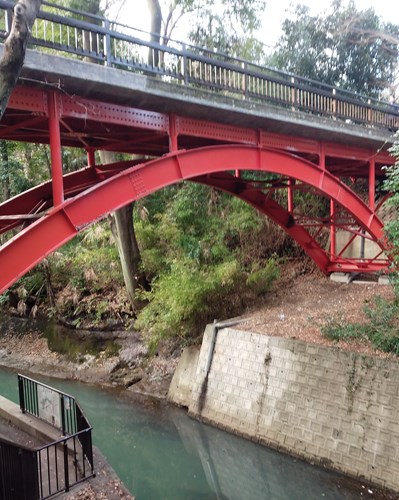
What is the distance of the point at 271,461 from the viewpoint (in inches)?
309

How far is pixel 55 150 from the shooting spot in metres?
5.44

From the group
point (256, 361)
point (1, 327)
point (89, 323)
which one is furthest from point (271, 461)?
point (1, 327)

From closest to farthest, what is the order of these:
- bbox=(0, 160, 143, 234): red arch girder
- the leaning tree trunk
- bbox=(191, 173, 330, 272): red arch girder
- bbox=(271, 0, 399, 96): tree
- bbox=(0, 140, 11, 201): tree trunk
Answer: the leaning tree trunk < bbox=(0, 160, 143, 234): red arch girder < bbox=(191, 173, 330, 272): red arch girder < bbox=(0, 140, 11, 201): tree trunk < bbox=(271, 0, 399, 96): tree

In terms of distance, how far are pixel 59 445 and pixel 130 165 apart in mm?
5279

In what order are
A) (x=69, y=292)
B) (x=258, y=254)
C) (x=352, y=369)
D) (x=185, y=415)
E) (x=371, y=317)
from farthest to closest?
1. (x=69, y=292)
2. (x=258, y=254)
3. (x=185, y=415)
4. (x=371, y=317)
5. (x=352, y=369)

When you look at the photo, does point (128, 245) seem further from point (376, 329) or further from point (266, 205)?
point (376, 329)

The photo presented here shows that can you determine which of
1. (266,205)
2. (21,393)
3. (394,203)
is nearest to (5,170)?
(266,205)

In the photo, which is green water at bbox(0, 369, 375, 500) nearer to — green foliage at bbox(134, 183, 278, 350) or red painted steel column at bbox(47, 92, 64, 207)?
green foliage at bbox(134, 183, 278, 350)

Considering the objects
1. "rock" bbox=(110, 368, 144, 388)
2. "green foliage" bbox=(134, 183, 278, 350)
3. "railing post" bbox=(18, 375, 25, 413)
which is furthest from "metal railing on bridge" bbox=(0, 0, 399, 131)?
"rock" bbox=(110, 368, 144, 388)

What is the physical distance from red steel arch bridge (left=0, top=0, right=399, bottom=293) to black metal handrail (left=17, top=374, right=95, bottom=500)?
239cm

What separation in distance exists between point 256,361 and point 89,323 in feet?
24.1

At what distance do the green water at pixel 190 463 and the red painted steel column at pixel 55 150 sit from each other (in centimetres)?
525

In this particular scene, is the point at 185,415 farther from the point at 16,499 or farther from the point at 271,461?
the point at 16,499

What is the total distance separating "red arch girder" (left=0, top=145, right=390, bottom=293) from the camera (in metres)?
5.12
